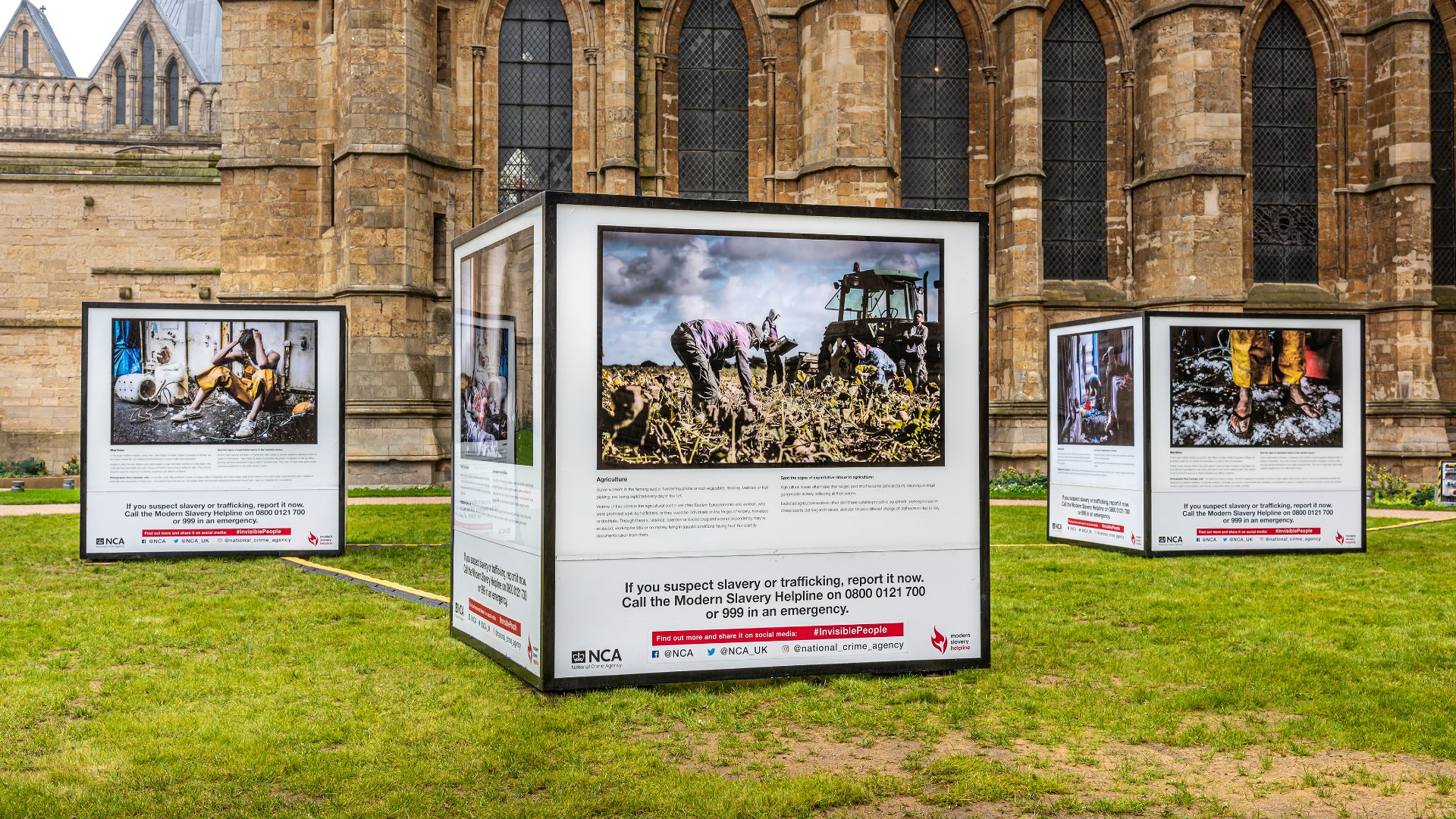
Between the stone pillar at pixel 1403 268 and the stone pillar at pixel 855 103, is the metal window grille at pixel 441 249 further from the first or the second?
the stone pillar at pixel 1403 268

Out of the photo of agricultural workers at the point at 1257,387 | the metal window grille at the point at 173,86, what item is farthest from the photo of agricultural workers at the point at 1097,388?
the metal window grille at the point at 173,86

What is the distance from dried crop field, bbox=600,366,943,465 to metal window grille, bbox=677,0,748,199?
17106 mm

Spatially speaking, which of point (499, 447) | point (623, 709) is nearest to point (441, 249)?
point (499, 447)

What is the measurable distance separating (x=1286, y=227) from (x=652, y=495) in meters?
21.8

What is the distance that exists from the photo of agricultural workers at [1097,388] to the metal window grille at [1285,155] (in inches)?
529

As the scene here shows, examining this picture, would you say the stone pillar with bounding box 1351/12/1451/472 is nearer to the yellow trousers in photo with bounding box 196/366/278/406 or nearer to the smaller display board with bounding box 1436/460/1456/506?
the smaller display board with bounding box 1436/460/1456/506

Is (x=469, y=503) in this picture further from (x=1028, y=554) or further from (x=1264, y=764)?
(x=1028, y=554)

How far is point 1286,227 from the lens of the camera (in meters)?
24.6

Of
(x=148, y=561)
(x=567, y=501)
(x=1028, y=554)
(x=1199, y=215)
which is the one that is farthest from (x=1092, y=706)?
(x=1199, y=215)

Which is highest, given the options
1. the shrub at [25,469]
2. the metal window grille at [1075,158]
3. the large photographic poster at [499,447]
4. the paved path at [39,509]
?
the metal window grille at [1075,158]

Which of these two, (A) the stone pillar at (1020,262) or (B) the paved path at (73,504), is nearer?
(B) the paved path at (73,504)

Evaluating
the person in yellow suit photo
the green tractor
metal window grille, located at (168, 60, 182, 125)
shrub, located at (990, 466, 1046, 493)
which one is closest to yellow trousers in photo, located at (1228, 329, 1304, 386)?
the person in yellow suit photo

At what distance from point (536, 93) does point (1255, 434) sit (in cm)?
1507

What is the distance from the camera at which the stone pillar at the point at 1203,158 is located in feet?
71.3
